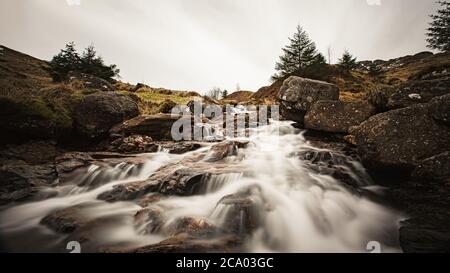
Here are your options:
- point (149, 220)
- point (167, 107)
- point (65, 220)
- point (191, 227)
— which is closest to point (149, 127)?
point (167, 107)

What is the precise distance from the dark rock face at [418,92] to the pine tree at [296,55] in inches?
696

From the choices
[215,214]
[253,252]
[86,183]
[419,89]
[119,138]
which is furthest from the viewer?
[119,138]

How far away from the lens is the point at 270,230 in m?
4.51

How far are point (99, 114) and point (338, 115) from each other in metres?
9.65

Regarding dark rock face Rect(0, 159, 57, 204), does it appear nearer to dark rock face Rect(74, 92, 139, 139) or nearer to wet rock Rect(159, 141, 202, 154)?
dark rock face Rect(74, 92, 139, 139)

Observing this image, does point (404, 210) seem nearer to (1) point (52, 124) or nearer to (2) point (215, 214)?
(2) point (215, 214)

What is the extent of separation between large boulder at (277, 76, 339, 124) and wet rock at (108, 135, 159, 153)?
6777 mm

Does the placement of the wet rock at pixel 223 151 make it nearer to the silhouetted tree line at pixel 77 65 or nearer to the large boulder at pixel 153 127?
the large boulder at pixel 153 127

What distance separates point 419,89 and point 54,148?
1232cm

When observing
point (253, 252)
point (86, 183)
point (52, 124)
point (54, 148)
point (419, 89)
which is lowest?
point (253, 252)

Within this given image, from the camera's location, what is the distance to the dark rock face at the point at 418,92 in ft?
24.9

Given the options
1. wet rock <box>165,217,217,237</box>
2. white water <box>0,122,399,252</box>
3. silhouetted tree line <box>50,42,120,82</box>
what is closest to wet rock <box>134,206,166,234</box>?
white water <box>0,122,399,252</box>

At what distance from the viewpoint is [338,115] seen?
31.0 ft
